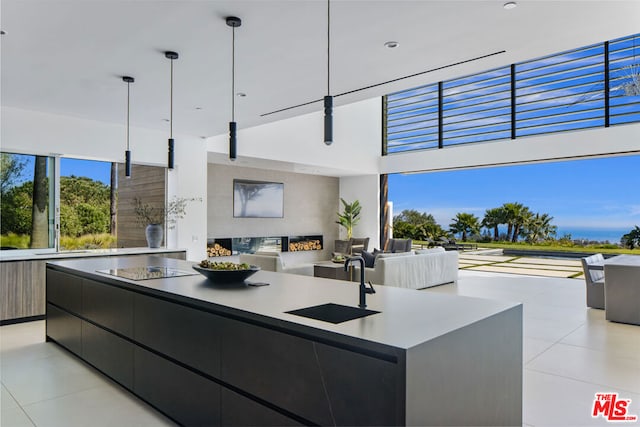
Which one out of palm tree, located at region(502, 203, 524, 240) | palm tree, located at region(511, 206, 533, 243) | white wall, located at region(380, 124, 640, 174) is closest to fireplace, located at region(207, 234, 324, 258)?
white wall, located at region(380, 124, 640, 174)

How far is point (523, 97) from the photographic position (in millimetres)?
9609

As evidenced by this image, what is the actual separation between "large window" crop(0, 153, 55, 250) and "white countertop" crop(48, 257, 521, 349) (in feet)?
10.6

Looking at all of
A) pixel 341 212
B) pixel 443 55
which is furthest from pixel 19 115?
pixel 341 212

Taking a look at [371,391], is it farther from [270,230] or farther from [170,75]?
[270,230]

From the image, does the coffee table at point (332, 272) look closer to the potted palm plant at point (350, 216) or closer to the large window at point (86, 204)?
the large window at point (86, 204)

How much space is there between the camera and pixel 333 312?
2.04m

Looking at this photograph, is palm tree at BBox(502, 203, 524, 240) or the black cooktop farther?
palm tree at BBox(502, 203, 524, 240)

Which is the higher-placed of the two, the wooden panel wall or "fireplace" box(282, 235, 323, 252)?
the wooden panel wall

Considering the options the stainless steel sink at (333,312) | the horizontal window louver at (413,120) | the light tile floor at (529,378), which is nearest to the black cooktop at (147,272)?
the light tile floor at (529,378)

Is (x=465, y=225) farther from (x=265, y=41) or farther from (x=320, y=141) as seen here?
(x=265, y=41)

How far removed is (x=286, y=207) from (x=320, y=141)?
192 centimetres

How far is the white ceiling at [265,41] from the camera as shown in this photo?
3.02 m

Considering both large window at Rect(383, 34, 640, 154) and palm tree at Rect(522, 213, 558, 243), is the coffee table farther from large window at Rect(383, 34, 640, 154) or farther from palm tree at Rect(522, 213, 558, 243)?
palm tree at Rect(522, 213, 558, 243)

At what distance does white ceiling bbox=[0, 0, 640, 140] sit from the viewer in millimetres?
3018
